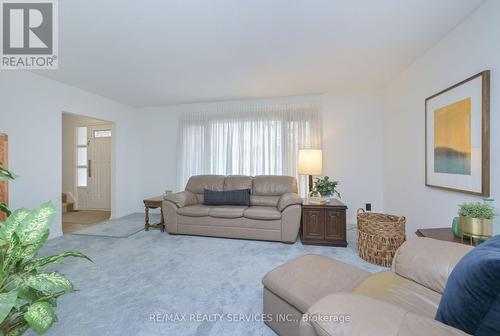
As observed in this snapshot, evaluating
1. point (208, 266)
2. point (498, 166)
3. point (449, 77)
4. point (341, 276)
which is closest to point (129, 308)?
point (208, 266)

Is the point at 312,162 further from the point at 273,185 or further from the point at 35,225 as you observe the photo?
the point at 35,225

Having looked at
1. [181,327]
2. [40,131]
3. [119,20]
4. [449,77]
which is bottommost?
[181,327]

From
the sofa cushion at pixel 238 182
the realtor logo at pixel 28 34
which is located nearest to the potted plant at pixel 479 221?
the sofa cushion at pixel 238 182

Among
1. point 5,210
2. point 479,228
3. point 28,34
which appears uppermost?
point 28,34

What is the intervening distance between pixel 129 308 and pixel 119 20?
2484mm

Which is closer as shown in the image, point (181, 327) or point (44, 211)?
point (44, 211)

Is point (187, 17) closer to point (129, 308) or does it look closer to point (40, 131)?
point (129, 308)

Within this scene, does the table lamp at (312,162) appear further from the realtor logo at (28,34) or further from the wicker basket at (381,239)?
the realtor logo at (28,34)

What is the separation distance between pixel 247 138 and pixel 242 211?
64.9 inches

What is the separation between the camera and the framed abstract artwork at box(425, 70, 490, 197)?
1.71 m

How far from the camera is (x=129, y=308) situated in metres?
1.70

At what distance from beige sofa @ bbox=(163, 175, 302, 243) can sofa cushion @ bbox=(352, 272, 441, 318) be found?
179 cm

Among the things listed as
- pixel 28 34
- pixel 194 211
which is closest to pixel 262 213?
pixel 194 211

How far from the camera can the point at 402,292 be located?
117cm
